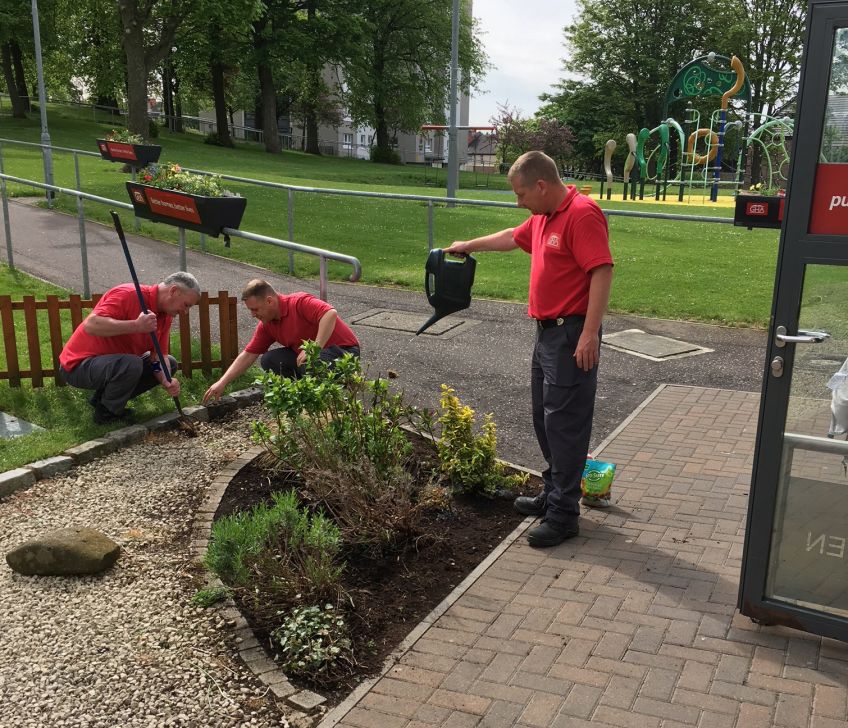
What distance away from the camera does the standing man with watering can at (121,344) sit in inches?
235

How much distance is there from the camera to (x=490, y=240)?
4.98m

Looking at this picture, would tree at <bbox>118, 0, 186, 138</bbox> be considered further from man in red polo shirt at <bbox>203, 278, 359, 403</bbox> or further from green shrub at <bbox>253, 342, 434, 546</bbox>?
green shrub at <bbox>253, 342, 434, 546</bbox>

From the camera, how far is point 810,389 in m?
3.49

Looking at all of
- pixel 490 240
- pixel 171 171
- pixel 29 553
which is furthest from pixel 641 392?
pixel 29 553

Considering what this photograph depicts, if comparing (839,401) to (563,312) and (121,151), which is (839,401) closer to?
(563,312)

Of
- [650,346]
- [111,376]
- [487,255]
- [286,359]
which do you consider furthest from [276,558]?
[487,255]

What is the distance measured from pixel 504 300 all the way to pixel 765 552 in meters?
7.81

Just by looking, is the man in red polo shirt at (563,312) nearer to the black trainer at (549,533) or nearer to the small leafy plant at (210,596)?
the black trainer at (549,533)

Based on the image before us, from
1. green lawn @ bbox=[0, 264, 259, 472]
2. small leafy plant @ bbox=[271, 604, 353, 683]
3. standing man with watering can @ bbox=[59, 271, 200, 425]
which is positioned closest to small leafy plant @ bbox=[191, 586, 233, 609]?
small leafy plant @ bbox=[271, 604, 353, 683]

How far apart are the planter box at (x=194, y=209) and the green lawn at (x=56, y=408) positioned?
144cm

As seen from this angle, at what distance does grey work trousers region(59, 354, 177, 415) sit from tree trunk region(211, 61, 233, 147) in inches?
1581

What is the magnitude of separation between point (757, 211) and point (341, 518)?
7.01 metres

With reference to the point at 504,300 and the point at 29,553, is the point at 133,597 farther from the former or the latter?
the point at 504,300

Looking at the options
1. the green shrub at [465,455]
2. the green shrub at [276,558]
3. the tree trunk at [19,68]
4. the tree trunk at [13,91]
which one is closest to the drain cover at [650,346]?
the green shrub at [465,455]
